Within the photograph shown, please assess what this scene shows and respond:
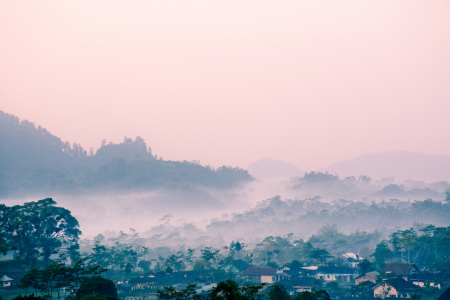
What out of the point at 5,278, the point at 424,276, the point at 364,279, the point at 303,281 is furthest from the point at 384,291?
the point at 5,278

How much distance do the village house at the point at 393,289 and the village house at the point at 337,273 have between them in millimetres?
23216

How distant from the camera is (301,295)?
218 feet

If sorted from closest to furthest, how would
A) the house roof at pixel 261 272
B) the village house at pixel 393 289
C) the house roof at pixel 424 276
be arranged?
the village house at pixel 393 289 < the house roof at pixel 424 276 < the house roof at pixel 261 272

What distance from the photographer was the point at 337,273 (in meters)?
116

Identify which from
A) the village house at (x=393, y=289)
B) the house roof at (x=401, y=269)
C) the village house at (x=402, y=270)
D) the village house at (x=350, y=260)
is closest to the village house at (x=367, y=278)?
the village house at (x=402, y=270)

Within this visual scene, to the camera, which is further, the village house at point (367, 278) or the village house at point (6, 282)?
the village house at point (367, 278)

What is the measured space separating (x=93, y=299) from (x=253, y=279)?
212 ft

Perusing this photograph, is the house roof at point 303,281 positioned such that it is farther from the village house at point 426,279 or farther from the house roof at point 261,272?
the village house at point 426,279

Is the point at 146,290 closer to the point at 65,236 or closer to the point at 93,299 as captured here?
the point at 65,236

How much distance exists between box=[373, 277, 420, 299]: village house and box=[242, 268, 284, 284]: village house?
2980 cm

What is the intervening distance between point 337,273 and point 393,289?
1036 inches

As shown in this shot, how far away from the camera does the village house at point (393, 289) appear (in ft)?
292

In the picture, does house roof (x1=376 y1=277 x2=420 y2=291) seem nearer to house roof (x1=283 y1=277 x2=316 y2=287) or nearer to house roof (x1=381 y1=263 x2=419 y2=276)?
house roof (x1=381 y1=263 x2=419 y2=276)

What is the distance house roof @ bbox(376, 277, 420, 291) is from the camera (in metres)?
89.9
